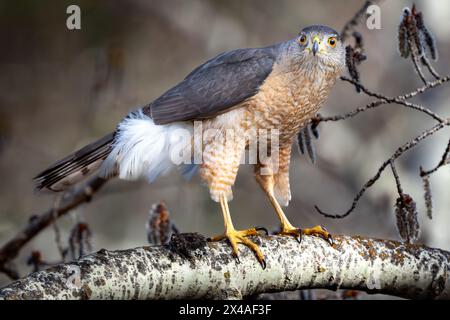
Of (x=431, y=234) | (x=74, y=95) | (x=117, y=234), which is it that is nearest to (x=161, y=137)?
(x=431, y=234)

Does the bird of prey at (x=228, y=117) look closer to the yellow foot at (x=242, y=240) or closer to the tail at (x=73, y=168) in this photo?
the tail at (x=73, y=168)

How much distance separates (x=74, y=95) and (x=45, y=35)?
88cm

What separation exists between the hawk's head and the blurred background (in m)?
1.94

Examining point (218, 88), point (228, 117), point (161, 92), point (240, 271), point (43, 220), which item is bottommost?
point (240, 271)

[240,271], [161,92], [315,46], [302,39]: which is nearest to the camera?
[240,271]

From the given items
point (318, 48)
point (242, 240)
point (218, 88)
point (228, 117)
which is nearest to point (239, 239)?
point (242, 240)

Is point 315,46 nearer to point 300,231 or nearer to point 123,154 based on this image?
point 300,231

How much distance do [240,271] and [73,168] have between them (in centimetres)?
146

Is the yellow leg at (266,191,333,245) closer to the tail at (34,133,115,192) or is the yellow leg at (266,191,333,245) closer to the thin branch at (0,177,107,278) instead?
the tail at (34,133,115,192)

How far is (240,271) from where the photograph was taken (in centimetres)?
349

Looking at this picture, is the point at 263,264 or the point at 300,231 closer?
the point at 263,264

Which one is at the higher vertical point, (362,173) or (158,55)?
(158,55)

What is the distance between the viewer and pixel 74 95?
9.79 m
